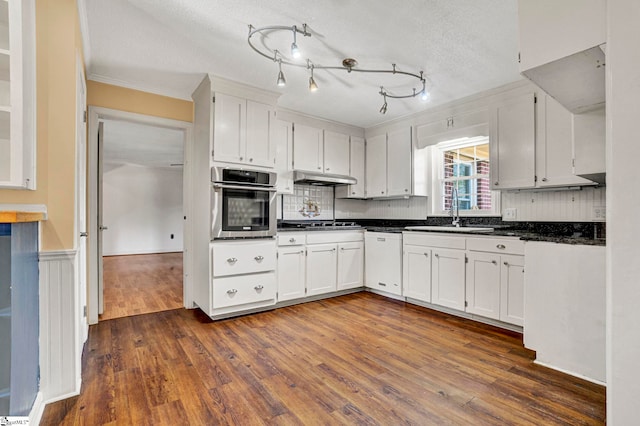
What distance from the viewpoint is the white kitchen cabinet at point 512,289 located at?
2.73 metres

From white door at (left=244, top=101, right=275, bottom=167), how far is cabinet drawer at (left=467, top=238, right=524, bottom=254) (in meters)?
2.28

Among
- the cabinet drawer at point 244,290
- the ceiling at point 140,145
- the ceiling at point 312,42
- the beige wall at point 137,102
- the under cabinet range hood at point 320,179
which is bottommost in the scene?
the cabinet drawer at point 244,290

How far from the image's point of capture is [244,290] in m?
3.25

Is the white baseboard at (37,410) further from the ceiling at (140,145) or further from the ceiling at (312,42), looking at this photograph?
the ceiling at (140,145)

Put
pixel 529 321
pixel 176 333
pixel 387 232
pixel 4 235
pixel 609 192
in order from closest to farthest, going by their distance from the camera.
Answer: pixel 609 192 → pixel 4 235 → pixel 529 321 → pixel 176 333 → pixel 387 232

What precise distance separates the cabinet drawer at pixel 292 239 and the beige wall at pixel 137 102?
1.71 metres

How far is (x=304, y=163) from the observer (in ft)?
13.6

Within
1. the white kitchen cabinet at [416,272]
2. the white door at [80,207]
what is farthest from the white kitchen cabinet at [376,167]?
the white door at [80,207]

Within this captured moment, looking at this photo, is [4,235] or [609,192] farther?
[4,235]

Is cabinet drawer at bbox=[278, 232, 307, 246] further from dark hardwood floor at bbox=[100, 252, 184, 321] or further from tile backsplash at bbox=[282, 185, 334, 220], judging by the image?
dark hardwood floor at bbox=[100, 252, 184, 321]

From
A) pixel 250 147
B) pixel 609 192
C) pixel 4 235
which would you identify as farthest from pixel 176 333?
pixel 609 192

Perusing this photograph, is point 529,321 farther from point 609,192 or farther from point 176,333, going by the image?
point 176,333

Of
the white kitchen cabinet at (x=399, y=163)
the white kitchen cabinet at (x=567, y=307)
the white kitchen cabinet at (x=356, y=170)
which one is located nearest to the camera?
the white kitchen cabinet at (x=567, y=307)

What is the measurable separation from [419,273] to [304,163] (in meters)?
2.00
